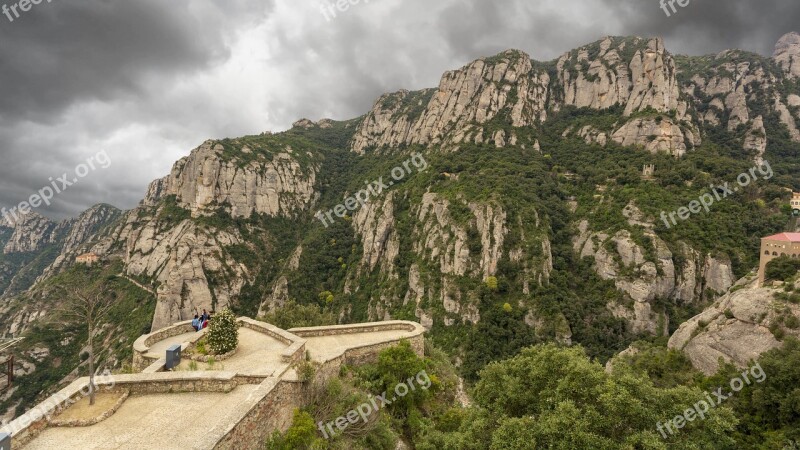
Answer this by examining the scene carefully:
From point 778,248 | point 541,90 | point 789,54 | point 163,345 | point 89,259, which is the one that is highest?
point 789,54

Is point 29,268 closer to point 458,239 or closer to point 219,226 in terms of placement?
point 219,226

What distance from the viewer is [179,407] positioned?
34.1 feet

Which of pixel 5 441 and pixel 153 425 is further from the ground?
pixel 5 441

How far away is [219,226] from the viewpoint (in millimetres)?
100875

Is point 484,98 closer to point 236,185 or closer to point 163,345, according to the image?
point 236,185

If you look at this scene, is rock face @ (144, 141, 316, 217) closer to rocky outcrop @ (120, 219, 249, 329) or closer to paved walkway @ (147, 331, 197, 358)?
rocky outcrop @ (120, 219, 249, 329)

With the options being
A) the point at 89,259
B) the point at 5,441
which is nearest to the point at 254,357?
the point at 5,441

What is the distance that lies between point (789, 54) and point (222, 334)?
217613 millimetres

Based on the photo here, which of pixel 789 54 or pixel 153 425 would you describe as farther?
pixel 789 54

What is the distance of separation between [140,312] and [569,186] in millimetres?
113345

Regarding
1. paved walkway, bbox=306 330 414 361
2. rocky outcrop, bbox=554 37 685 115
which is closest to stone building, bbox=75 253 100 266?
paved walkway, bbox=306 330 414 361

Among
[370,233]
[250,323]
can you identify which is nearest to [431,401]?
[250,323]

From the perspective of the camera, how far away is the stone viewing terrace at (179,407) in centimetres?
856

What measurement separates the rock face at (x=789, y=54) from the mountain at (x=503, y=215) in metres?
1.07
